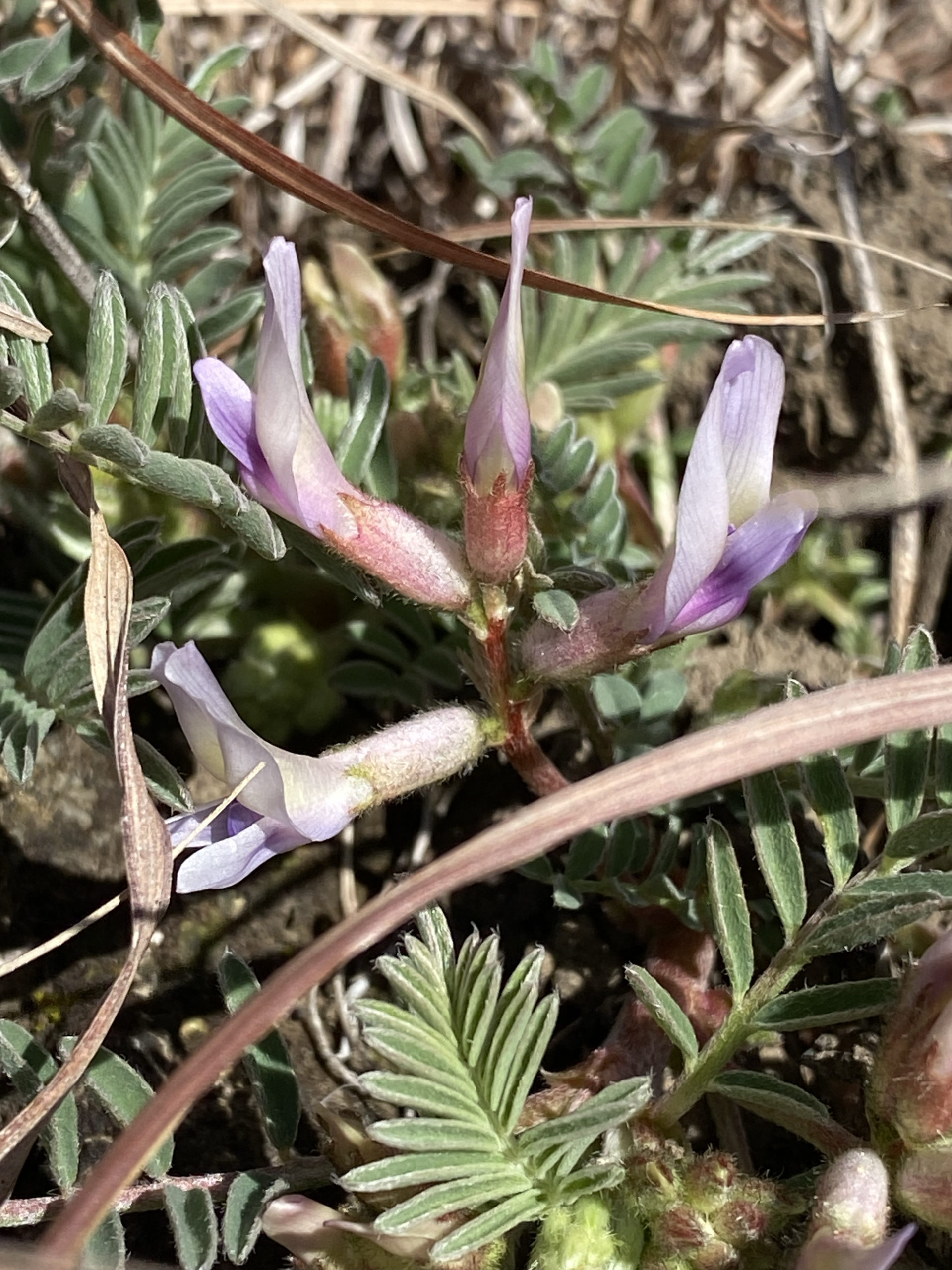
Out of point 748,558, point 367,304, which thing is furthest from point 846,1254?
point 367,304

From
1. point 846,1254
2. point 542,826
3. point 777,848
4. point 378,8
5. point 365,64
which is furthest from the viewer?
point 378,8

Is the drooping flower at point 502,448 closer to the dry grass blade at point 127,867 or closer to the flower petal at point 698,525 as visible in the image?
the flower petal at point 698,525

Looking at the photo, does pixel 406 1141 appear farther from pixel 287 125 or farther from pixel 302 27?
pixel 287 125

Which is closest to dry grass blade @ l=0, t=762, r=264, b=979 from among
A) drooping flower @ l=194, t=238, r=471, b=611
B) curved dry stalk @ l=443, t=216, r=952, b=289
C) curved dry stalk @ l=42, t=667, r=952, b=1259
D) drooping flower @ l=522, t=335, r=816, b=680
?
curved dry stalk @ l=42, t=667, r=952, b=1259

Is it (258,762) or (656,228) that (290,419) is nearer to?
(258,762)

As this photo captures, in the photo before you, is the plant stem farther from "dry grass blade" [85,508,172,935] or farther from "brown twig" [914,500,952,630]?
"brown twig" [914,500,952,630]

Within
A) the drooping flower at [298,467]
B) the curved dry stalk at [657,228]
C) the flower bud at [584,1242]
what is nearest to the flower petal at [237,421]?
the drooping flower at [298,467]

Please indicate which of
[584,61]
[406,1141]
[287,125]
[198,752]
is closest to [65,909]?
[198,752]
